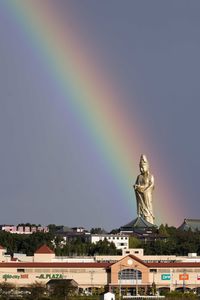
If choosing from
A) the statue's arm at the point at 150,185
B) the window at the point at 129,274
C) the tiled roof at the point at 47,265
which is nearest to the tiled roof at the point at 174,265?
the window at the point at 129,274

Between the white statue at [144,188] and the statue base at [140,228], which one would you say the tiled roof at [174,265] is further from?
the white statue at [144,188]

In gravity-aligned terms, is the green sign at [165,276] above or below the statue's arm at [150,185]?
below

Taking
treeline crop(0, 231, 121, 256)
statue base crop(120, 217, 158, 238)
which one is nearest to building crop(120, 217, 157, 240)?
statue base crop(120, 217, 158, 238)

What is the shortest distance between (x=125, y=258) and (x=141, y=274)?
145 cm

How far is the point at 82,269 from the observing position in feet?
219

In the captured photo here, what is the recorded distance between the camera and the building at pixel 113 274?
6606 cm

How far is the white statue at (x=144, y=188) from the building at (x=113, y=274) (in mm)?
38735

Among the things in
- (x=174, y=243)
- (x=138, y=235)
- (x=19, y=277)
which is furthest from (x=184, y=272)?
(x=138, y=235)

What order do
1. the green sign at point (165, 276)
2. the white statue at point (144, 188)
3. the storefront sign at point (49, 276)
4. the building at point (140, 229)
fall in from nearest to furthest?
the storefront sign at point (49, 276)
the green sign at point (165, 276)
the building at point (140, 229)
the white statue at point (144, 188)

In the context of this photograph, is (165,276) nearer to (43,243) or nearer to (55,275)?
(55,275)

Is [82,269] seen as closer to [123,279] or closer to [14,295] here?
[123,279]

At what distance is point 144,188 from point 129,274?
40.2m

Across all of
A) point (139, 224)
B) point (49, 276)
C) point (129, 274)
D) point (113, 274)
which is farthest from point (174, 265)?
point (139, 224)

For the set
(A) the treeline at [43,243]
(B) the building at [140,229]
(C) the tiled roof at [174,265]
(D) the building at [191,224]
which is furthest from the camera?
(D) the building at [191,224]
